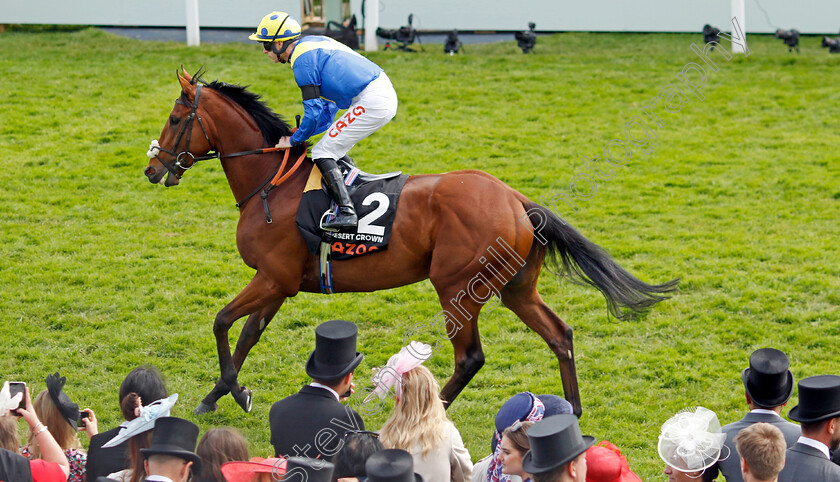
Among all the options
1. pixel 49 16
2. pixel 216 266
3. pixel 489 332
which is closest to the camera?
pixel 489 332

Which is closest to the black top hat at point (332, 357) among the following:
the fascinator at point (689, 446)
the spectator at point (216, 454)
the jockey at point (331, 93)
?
the spectator at point (216, 454)

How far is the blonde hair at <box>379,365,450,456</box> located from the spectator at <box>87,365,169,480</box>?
3.71 ft

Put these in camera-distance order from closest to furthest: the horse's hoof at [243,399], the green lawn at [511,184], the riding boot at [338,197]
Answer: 1. the riding boot at [338,197]
2. the horse's hoof at [243,399]
3. the green lawn at [511,184]

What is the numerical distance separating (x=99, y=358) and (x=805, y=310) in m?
6.14

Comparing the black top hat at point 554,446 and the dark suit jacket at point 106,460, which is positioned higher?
the black top hat at point 554,446

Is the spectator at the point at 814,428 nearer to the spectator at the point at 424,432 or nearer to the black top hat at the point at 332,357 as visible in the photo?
the spectator at the point at 424,432

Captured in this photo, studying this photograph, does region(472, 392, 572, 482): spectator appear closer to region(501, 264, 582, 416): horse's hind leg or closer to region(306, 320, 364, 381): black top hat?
region(306, 320, 364, 381): black top hat

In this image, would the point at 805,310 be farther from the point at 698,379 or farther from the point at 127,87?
the point at 127,87

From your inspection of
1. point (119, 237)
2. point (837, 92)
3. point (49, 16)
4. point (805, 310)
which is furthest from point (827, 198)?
point (49, 16)

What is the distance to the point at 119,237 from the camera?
9594 mm

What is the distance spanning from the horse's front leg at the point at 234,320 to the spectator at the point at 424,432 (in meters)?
2.27

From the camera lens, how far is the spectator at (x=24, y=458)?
3.51 meters

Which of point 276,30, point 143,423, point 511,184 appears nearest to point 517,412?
point 143,423

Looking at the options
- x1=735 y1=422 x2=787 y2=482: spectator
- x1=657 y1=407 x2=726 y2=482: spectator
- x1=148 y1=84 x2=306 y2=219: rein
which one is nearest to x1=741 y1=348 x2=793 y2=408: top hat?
x1=657 y1=407 x2=726 y2=482: spectator
